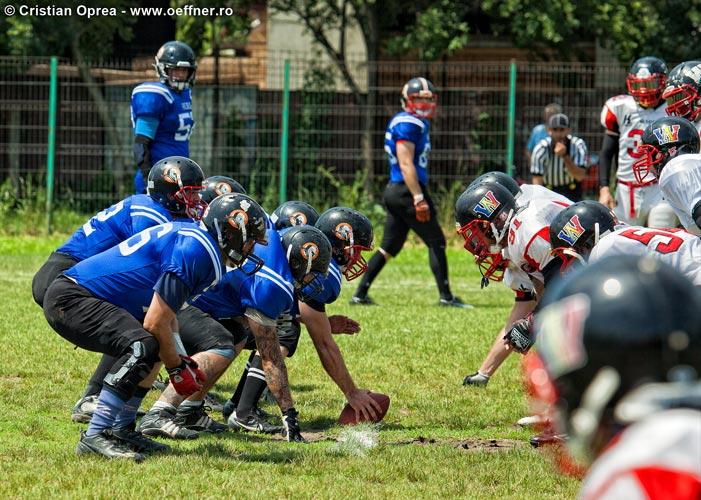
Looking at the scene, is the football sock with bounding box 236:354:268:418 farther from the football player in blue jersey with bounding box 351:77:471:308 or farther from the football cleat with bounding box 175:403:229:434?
the football player in blue jersey with bounding box 351:77:471:308

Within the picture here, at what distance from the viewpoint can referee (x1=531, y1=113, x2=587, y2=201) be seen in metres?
12.3

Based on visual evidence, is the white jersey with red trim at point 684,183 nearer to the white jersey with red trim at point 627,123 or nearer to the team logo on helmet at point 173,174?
the team logo on helmet at point 173,174

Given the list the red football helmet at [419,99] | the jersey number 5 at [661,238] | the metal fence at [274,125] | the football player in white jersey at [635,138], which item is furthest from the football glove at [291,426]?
the metal fence at [274,125]

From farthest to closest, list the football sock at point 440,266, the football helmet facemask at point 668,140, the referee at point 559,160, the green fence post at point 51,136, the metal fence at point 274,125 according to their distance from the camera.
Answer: the metal fence at point 274,125 → the green fence post at point 51,136 → the referee at point 559,160 → the football sock at point 440,266 → the football helmet facemask at point 668,140

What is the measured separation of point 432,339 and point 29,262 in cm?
633

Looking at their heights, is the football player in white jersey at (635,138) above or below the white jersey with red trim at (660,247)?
above

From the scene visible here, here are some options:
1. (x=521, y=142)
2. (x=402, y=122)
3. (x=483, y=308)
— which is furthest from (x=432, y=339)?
(x=521, y=142)

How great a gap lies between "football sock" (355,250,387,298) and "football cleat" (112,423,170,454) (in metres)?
5.41

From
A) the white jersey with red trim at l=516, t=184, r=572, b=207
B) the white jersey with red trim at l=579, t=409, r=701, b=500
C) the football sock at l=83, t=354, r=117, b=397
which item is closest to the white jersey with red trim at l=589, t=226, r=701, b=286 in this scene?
the white jersey with red trim at l=516, t=184, r=572, b=207

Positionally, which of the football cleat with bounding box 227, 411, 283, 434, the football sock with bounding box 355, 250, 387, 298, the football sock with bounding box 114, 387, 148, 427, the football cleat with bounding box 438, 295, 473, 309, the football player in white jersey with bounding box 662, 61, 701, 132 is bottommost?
the football cleat with bounding box 227, 411, 283, 434

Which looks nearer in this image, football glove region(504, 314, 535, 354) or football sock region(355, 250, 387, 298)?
football glove region(504, 314, 535, 354)

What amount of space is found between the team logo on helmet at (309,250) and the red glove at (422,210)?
5.04 meters

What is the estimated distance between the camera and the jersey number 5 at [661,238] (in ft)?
18.1

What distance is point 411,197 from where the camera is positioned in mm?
11000
